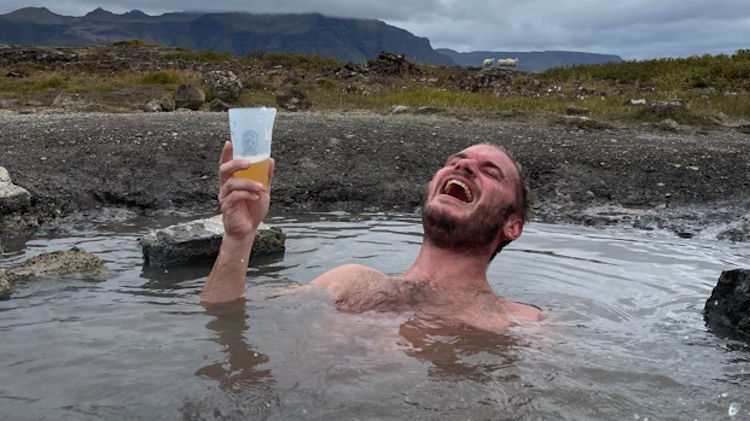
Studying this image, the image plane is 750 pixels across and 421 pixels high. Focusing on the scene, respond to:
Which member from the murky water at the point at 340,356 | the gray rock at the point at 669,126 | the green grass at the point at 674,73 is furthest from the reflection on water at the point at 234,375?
the green grass at the point at 674,73

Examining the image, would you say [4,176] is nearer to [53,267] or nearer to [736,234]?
[53,267]

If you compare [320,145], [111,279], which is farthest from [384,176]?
[111,279]

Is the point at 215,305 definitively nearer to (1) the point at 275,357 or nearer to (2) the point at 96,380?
(1) the point at 275,357

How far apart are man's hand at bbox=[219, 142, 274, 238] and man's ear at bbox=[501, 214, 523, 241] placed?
1.56m

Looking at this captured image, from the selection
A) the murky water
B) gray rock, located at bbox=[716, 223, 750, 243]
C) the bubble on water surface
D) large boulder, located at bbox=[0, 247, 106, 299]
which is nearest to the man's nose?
the murky water

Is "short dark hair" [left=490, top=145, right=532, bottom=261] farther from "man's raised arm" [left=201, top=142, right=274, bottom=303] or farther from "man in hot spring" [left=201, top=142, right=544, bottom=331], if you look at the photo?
"man's raised arm" [left=201, top=142, right=274, bottom=303]

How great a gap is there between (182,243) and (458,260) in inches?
93.8

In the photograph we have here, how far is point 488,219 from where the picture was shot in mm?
4207

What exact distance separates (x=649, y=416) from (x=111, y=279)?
3.61 metres

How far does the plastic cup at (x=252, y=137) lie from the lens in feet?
9.57

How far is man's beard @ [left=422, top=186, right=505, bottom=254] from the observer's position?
4.08m

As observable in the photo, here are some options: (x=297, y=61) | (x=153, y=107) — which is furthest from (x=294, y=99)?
(x=297, y=61)

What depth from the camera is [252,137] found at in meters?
2.98

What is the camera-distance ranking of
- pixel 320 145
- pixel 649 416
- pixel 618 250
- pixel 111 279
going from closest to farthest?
pixel 649 416 < pixel 111 279 < pixel 618 250 < pixel 320 145
